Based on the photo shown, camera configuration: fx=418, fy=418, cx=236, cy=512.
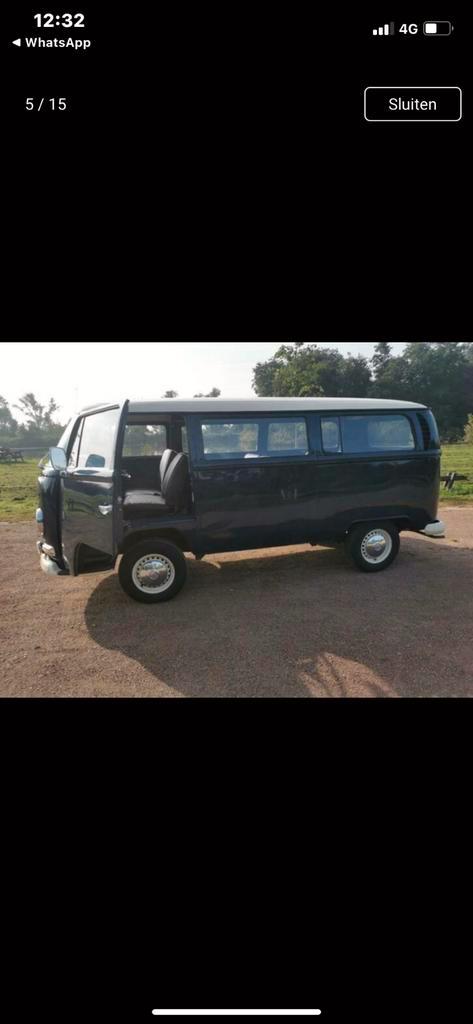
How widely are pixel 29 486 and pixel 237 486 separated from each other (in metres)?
11.5

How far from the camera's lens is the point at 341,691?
293 centimetres

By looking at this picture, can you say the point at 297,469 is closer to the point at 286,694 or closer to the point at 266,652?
the point at 266,652

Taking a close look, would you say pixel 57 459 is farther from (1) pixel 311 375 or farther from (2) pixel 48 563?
(1) pixel 311 375

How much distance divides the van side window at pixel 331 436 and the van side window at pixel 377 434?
9cm

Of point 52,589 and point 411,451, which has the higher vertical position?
point 411,451

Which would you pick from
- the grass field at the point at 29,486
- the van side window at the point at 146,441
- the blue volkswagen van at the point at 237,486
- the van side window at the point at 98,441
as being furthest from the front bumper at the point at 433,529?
the grass field at the point at 29,486

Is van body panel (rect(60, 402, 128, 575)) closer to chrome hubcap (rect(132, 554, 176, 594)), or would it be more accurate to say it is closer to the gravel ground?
chrome hubcap (rect(132, 554, 176, 594))

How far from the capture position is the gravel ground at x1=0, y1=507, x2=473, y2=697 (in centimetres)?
309

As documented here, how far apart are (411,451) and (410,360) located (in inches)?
506

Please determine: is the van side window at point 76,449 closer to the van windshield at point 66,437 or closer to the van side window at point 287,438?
the van windshield at point 66,437

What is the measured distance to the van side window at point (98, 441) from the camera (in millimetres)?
4418

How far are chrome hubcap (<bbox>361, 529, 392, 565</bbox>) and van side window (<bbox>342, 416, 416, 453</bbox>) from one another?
114 cm

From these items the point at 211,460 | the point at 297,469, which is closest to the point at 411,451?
the point at 297,469

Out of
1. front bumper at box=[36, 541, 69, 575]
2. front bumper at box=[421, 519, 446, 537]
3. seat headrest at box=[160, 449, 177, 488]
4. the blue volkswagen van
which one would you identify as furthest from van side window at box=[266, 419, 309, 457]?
front bumper at box=[36, 541, 69, 575]
